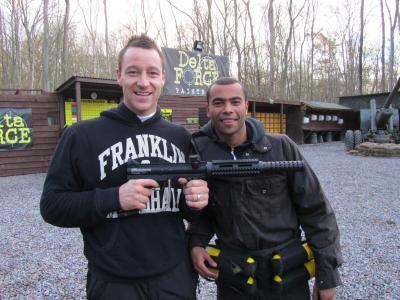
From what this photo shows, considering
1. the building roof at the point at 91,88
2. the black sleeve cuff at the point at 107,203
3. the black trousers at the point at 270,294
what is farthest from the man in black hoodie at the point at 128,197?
the building roof at the point at 91,88

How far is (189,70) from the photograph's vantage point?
46.4ft

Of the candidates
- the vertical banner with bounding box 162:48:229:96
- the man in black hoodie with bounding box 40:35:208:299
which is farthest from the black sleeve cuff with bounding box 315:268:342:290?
the vertical banner with bounding box 162:48:229:96

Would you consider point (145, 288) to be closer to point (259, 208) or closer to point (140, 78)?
point (259, 208)

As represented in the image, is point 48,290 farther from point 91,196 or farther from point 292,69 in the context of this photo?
point 292,69

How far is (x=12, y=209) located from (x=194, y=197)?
735 cm

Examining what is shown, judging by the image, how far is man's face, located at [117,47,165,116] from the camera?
188 centimetres

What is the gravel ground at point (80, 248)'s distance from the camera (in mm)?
3814

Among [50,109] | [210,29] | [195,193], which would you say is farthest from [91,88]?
[210,29]

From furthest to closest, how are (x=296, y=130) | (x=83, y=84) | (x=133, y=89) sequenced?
Result: (x=296, y=130), (x=83, y=84), (x=133, y=89)

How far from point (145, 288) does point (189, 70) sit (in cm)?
1302

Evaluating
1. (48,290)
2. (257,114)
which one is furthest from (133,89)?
(257,114)

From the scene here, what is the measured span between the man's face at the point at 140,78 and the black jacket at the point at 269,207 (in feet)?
1.46

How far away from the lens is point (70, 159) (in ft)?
5.83

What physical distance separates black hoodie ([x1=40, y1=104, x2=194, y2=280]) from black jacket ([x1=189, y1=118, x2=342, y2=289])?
0.37 m
